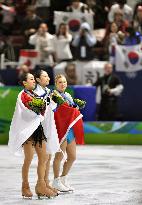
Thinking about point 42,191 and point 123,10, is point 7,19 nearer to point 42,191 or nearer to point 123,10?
point 123,10

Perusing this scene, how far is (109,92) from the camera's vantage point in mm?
17734

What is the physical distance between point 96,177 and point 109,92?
5.88 m

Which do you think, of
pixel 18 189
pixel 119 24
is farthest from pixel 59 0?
pixel 18 189

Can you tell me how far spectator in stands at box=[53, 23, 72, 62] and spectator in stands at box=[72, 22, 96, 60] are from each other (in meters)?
0.21

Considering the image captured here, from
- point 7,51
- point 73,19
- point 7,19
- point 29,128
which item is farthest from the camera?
point 7,19

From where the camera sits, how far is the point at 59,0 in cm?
2164

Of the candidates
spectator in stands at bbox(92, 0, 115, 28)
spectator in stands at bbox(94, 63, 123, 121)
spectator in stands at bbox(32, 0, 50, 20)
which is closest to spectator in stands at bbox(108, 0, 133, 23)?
spectator in stands at bbox(92, 0, 115, 28)

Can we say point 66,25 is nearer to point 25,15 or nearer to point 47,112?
point 25,15

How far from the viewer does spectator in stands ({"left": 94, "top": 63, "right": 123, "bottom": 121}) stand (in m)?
17.8

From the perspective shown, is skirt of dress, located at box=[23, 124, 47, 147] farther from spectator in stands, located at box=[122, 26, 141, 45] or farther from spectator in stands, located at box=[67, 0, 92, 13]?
spectator in stands, located at box=[67, 0, 92, 13]

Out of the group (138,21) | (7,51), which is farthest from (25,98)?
(7,51)

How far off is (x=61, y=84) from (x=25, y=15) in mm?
11536

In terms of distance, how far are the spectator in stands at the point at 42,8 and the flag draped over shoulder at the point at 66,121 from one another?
11.7m

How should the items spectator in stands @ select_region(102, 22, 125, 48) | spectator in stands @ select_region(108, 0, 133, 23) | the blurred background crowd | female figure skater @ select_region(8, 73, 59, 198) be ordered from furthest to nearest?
spectator in stands @ select_region(108, 0, 133, 23), spectator in stands @ select_region(102, 22, 125, 48), the blurred background crowd, female figure skater @ select_region(8, 73, 59, 198)
